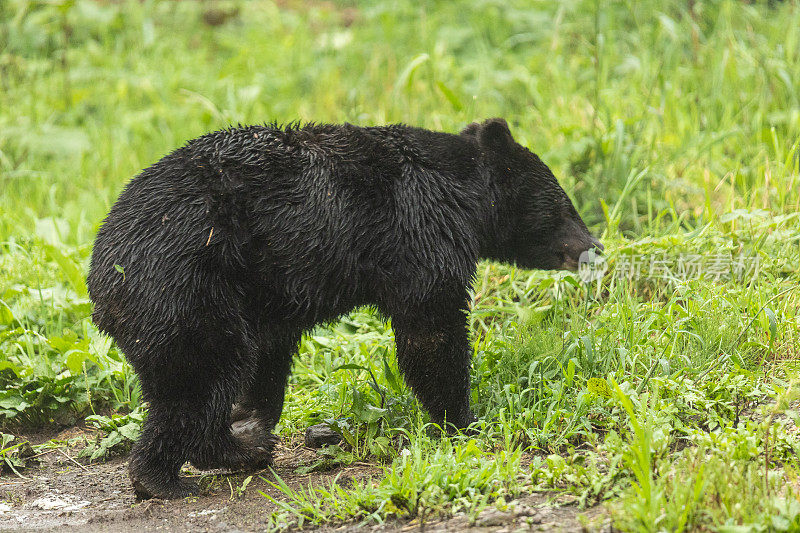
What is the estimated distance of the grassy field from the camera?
326 centimetres

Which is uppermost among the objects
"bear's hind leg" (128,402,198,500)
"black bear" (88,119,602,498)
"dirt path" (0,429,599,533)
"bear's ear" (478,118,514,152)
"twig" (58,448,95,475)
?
"bear's ear" (478,118,514,152)

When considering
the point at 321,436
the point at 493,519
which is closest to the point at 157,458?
the point at 321,436

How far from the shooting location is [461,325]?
3.96 m

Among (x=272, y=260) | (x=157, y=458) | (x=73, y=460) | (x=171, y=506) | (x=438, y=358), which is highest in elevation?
(x=272, y=260)

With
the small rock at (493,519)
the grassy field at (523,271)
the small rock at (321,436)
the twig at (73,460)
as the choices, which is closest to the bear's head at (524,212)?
the grassy field at (523,271)

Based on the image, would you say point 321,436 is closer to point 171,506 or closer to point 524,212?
point 171,506

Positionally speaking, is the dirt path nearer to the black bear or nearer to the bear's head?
the black bear

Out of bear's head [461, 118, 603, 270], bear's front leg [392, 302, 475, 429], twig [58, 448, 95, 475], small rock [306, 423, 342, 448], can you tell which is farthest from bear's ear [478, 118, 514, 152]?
twig [58, 448, 95, 475]

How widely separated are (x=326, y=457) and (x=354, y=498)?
0.85 m

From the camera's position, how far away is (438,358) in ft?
12.8

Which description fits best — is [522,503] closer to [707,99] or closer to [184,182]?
[184,182]

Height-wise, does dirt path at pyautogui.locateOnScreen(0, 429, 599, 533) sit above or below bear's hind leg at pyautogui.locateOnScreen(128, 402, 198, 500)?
below

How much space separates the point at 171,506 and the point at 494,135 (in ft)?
7.93

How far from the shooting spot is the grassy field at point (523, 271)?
326 centimetres
